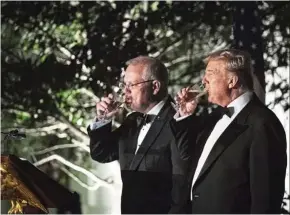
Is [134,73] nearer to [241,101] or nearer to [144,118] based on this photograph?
[144,118]

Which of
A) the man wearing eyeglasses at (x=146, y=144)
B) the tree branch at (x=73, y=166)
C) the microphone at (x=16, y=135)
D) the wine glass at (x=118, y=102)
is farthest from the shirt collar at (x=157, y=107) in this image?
the microphone at (x=16, y=135)

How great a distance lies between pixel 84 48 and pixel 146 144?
600 millimetres

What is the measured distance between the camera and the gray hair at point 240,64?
102 inches

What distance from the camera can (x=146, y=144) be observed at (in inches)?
107

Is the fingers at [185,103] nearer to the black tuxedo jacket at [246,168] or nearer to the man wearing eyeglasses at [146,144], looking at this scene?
the man wearing eyeglasses at [146,144]

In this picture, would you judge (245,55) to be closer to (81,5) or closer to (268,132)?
(268,132)

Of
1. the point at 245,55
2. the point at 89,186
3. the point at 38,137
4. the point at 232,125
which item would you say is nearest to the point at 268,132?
the point at 232,125

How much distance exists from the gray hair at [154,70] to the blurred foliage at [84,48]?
0.13 meters

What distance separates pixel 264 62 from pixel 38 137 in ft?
3.44

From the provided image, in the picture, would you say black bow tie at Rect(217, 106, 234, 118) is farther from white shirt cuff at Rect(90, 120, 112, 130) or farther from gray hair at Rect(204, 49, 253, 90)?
white shirt cuff at Rect(90, 120, 112, 130)

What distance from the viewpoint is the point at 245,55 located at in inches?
104

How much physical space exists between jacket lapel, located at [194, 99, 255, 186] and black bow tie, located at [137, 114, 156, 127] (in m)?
0.30

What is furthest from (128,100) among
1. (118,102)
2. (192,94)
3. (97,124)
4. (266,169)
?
(266,169)

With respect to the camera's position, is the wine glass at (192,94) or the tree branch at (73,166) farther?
the tree branch at (73,166)
